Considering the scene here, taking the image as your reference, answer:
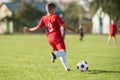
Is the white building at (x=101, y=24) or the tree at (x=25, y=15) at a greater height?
the tree at (x=25, y=15)

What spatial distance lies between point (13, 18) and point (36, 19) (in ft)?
16.1

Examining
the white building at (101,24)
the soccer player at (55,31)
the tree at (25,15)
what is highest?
the soccer player at (55,31)

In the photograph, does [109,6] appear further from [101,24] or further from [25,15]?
[25,15]

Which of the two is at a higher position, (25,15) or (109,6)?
(109,6)

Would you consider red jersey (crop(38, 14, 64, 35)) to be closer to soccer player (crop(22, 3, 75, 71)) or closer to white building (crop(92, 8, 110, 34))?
soccer player (crop(22, 3, 75, 71))

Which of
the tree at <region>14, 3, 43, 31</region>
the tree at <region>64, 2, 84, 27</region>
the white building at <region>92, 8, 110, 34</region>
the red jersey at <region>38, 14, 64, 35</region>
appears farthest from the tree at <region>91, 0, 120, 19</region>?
the red jersey at <region>38, 14, 64, 35</region>

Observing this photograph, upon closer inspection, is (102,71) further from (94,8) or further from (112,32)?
(94,8)

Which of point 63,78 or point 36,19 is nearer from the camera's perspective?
point 63,78

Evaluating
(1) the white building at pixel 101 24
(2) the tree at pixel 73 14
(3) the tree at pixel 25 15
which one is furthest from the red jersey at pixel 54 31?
(2) the tree at pixel 73 14

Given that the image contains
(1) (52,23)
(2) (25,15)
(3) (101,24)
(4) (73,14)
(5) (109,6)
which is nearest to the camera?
(1) (52,23)

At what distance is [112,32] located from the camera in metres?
31.7

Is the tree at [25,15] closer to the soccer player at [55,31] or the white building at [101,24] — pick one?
the white building at [101,24]

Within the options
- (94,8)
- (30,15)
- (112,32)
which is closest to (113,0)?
(94,8)

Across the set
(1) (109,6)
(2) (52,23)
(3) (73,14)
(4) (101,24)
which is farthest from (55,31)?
(3) (73,14)
